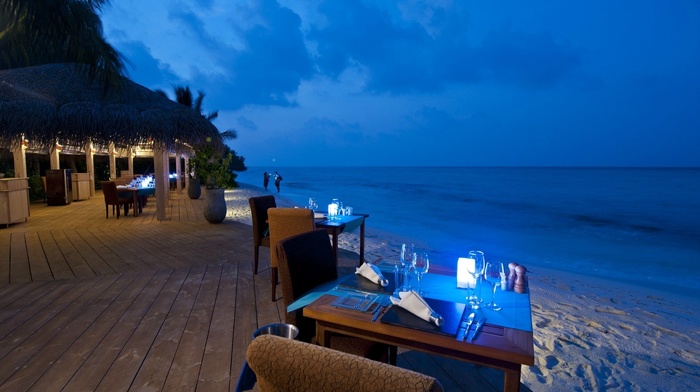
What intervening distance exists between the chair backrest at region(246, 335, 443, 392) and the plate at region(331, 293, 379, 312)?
0.73 metres

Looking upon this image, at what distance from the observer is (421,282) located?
182 centimetres

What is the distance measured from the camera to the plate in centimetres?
144

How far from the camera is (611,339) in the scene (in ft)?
9.95

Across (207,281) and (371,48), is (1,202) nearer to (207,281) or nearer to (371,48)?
(207,281)

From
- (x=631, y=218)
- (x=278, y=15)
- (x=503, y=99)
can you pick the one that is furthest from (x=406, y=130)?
(x=631, y=218)

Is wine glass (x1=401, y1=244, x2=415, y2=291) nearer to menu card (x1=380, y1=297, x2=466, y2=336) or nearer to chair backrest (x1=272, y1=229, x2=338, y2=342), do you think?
menu card (x1=380, y1=297, x2=466, y2=336)

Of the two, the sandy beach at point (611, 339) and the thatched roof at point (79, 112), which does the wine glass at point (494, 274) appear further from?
the thatched roof at point (79, 112)

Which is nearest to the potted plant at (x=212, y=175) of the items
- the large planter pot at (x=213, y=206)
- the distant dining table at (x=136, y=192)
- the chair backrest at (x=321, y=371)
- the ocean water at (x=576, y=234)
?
the large planter pot at (x=213, y=206)

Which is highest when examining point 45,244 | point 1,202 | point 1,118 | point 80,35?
point 80,35

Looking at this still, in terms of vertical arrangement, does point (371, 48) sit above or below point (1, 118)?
above

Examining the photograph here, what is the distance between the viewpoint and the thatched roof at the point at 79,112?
5539mm

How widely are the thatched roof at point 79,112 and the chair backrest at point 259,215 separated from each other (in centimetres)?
356

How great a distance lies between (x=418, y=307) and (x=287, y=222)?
2.01 meters

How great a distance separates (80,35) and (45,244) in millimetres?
3736
